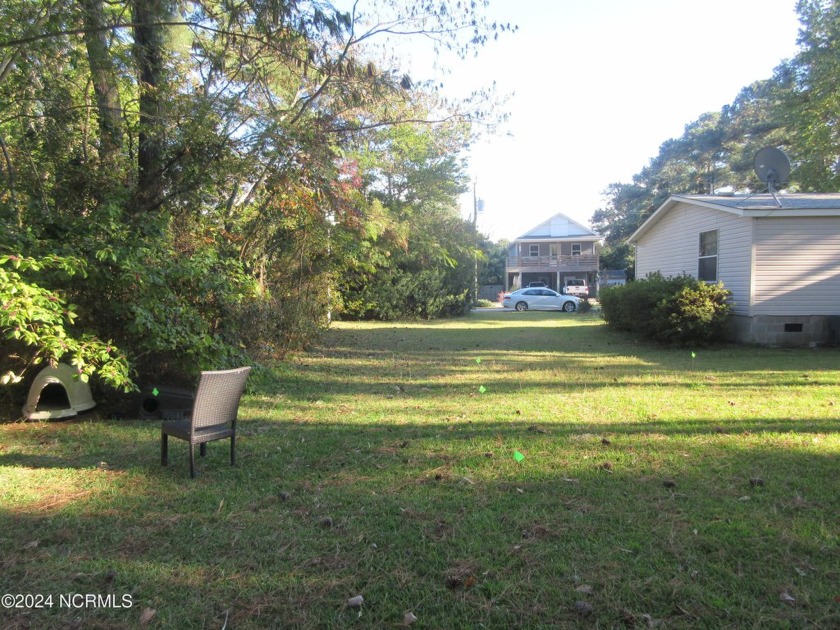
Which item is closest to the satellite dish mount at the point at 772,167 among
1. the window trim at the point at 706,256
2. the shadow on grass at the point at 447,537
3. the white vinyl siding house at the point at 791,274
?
the white vinyl siding house at the point at 791,274

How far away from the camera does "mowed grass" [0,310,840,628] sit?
8.37 feet

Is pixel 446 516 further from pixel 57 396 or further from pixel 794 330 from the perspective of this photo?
pixel 794 330

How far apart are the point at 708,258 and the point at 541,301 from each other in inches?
629

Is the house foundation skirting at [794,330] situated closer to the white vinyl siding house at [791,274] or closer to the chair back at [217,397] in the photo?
the white vinyl siding house at [791,274]

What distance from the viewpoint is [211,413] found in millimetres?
4262

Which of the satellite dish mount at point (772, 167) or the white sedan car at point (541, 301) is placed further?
the white sedan car at point (541, 301)

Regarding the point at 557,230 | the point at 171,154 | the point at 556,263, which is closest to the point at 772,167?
the point at 171,154

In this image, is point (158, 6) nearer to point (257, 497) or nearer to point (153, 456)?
point (153, 456)

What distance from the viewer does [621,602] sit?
8.37 ft

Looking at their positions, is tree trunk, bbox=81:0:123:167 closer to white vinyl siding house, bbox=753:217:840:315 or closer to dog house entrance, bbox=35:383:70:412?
dog house entrance, bbox=35:383:70:412

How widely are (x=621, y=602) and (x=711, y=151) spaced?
4468cm

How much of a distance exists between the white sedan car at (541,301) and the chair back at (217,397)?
84.9 ft

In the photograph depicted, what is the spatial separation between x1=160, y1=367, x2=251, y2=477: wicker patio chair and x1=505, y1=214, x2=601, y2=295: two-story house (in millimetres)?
41167

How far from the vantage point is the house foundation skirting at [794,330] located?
38.9 feet
